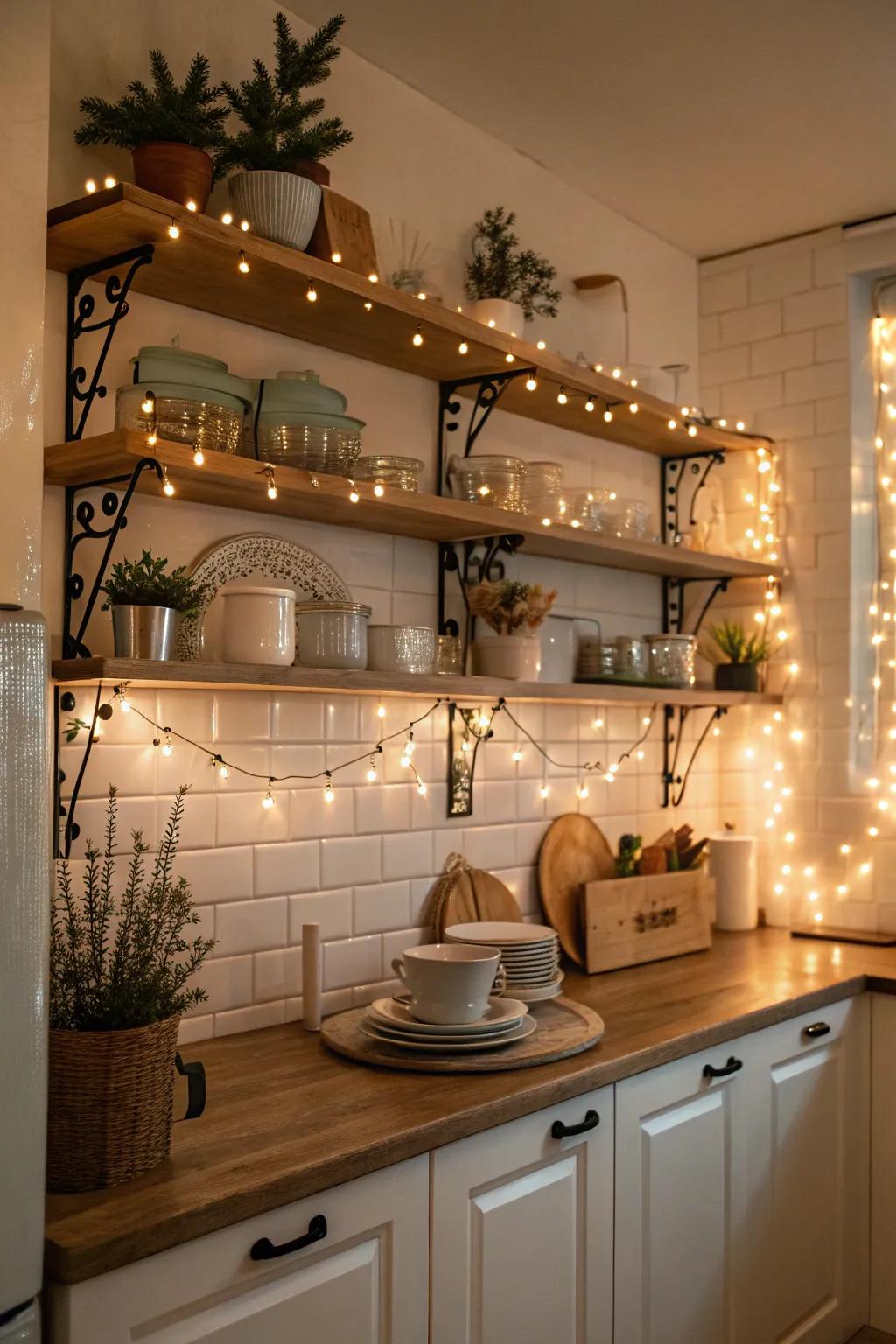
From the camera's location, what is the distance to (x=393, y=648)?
2375 millimetres

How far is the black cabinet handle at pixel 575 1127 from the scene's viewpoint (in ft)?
6.84

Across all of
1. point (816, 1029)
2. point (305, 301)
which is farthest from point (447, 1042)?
point (305, 301)

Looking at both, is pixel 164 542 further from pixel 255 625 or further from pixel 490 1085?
pixel 490 1085

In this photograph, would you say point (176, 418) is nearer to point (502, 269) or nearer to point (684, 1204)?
point (502, 269)

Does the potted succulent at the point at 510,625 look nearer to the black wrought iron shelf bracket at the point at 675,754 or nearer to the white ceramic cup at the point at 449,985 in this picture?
the white ceramic cup at the point at 449,985

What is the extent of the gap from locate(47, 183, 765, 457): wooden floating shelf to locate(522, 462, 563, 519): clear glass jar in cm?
20

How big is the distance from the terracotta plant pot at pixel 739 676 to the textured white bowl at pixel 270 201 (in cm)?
186

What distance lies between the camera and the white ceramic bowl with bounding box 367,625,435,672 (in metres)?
2.37

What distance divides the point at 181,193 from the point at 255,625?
0.72 m

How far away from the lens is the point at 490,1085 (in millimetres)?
2037

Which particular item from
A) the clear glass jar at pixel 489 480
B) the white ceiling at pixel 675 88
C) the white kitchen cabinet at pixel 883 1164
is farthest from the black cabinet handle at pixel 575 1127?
the white ceiling at pixel 675 88

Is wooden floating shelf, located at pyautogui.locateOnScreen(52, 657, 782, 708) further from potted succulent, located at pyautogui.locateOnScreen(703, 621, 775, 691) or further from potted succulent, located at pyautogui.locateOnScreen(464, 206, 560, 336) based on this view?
potted succulent, located at pyautogui.locateOnScreen(464, 206, 560, 336)

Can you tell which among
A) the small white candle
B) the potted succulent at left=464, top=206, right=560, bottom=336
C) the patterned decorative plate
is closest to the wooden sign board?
the potted succulent at left=464, top=206, right=560, bottom=336

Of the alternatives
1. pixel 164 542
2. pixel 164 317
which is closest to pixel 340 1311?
pixel 164 542
